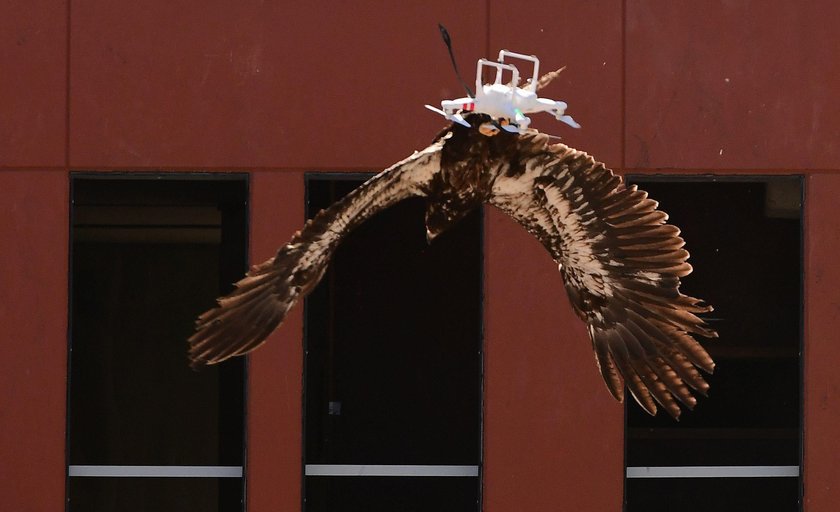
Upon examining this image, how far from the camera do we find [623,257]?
5.48 metres

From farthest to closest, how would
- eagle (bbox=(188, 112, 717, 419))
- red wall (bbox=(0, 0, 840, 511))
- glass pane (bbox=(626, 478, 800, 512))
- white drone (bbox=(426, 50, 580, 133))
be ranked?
glass pane (bbox=(626, 478, 800, 512))
red wall (bbox=(0, 0, 840, 511))
eagle (bbox=(188, 112, 717, 419))
white drone (bbox=(426, 50, 580, 133))

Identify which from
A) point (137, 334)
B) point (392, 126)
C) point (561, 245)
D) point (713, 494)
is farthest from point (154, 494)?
point (561, 245)

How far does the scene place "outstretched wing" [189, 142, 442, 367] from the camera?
5.37 m

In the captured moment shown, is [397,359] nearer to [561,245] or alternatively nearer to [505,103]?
[561,245]

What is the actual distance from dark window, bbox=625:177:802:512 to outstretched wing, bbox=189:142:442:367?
3.02 meters

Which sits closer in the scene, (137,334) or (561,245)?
(561,245)

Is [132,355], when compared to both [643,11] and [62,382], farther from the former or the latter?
[643,11]

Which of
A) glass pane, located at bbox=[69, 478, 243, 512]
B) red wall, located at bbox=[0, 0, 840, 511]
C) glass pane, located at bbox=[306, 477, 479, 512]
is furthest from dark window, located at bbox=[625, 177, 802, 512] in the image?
glass pane, located at bbox=[69, 478, 243, 512]

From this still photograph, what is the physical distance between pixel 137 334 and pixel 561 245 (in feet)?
12.5

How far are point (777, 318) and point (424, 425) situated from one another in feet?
6.62

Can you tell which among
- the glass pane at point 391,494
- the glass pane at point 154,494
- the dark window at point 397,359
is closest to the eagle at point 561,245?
the dark window at point 397,359

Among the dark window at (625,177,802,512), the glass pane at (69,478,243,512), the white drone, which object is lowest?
the glass pane at (69,478,243,512)

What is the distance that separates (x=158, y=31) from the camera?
8.04 meters

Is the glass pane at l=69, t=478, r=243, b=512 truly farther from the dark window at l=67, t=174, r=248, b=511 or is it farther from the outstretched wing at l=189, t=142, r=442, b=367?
the outstretched wing at l=189, t=142, r=442, b=367
